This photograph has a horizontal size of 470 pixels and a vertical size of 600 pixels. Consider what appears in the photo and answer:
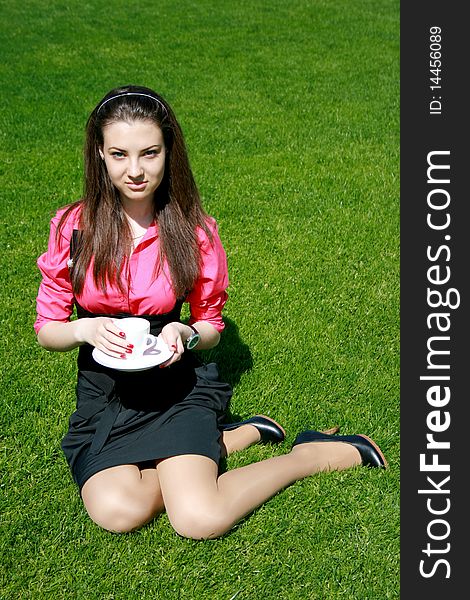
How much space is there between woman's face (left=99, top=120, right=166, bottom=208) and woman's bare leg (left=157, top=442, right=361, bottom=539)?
1166mm

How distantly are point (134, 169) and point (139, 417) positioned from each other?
107 cm

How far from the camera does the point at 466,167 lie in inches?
209

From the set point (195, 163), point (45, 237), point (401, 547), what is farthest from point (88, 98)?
point (401, 547)

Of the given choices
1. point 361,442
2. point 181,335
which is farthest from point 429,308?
point 181,335

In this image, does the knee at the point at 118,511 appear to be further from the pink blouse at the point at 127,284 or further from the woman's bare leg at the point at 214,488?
the pink blouse at the point at 127,284

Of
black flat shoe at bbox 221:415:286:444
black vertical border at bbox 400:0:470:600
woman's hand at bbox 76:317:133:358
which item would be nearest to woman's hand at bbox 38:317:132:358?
woman's hand at bbox 76:317:133:358

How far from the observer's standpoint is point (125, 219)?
3.57 meters

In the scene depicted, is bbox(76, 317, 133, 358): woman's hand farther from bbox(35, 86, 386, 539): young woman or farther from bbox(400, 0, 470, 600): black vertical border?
bbox(400, 0, 470, 600): black vertical border

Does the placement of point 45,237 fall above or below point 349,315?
above

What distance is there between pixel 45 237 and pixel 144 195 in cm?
266

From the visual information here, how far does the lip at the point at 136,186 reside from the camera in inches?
133

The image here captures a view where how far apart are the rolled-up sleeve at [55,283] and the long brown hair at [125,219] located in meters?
0.05

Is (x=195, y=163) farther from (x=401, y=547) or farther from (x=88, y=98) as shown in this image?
(x=401, y=547)

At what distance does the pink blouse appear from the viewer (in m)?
3.47
